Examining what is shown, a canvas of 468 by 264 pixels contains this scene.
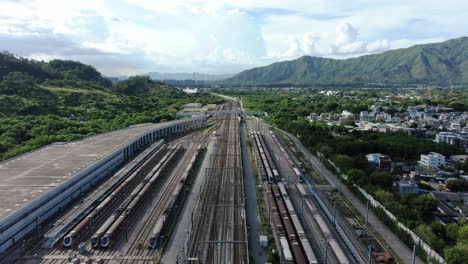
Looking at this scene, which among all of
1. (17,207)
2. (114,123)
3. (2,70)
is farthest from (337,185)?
(2,70)

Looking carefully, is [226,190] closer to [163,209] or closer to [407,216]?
[163,209]

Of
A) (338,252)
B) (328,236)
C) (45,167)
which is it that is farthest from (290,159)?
(45,167)

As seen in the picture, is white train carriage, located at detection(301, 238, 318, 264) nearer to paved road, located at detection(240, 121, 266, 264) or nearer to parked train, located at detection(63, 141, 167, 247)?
paved road, located at detection(240, 121, 266, 264)

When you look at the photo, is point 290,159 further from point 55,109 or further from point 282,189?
point 55,109

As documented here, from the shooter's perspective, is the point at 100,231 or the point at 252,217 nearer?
the point at 100,231

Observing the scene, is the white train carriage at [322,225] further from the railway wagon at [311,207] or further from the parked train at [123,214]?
the parked train at [123,214]

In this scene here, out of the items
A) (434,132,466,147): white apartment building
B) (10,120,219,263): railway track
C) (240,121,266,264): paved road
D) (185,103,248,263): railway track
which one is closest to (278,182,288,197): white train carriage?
(240,121,266,264): paved road
